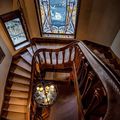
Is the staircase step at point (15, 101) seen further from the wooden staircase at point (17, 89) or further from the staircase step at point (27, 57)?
the staircase step at point (27, 57)

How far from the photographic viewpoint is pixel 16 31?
616 cm

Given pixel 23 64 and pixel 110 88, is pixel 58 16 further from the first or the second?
pixel 110 88

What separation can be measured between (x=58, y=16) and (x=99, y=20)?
1.56 metres

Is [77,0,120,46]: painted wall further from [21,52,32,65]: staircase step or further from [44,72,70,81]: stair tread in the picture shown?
[21,52,32,65]: staircase step

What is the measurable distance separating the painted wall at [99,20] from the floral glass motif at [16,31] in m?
2.28

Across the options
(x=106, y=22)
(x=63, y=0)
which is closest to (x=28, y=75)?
(x=63, y=0)

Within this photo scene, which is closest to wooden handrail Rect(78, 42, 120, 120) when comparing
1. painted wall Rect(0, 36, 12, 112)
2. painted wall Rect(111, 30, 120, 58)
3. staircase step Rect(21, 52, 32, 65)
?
painted wall Rect(111, 30, 120, 58)

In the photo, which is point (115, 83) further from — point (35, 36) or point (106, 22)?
point (35, 36)

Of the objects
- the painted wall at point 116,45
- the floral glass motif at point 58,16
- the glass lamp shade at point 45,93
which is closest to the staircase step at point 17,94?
the glass lamp shade at point 45,93

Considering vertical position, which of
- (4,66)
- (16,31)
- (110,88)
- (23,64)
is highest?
(110,88)

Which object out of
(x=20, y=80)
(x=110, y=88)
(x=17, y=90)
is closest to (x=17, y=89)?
(x=17, y=90)

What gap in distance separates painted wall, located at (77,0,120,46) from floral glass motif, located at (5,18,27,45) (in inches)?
89.6

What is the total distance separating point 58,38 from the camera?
6.83 meters

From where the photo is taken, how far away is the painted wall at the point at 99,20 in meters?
5.21
